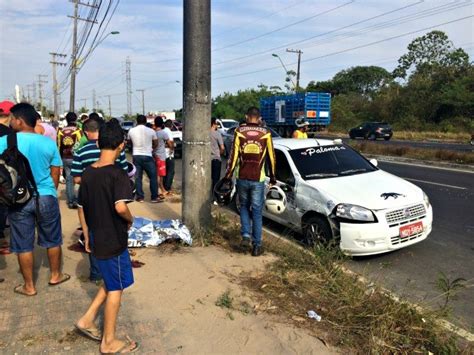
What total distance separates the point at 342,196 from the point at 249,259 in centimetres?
147

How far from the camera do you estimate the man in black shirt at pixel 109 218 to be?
2.88 meters

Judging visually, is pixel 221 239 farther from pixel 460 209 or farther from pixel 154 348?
pixel 460 209

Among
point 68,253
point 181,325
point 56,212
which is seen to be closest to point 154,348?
point 181,325

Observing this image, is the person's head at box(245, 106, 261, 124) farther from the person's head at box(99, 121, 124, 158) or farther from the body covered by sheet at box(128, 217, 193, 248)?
the person's head at box(99, 121, 124, 158)

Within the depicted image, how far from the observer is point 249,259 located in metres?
5.02

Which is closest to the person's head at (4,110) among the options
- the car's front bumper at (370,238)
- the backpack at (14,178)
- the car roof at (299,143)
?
the backpack at (14,178)

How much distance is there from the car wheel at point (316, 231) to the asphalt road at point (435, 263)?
44 centimetres

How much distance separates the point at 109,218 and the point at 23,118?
1649 mm

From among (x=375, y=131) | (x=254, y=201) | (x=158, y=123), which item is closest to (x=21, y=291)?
(x=254, y=201)

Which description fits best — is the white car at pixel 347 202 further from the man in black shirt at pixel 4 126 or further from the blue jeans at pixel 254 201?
the man in black shirt at pixel 4 126

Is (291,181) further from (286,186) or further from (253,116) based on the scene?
(253,116)

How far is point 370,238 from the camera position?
5.13 meters

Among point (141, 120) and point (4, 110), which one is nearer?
point (4, 110)

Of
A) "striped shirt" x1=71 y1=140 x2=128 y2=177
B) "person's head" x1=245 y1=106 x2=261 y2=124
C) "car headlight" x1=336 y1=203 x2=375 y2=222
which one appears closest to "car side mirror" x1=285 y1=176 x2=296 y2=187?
"car headlight" x1=336 y1=203 x2=375 y2=222
